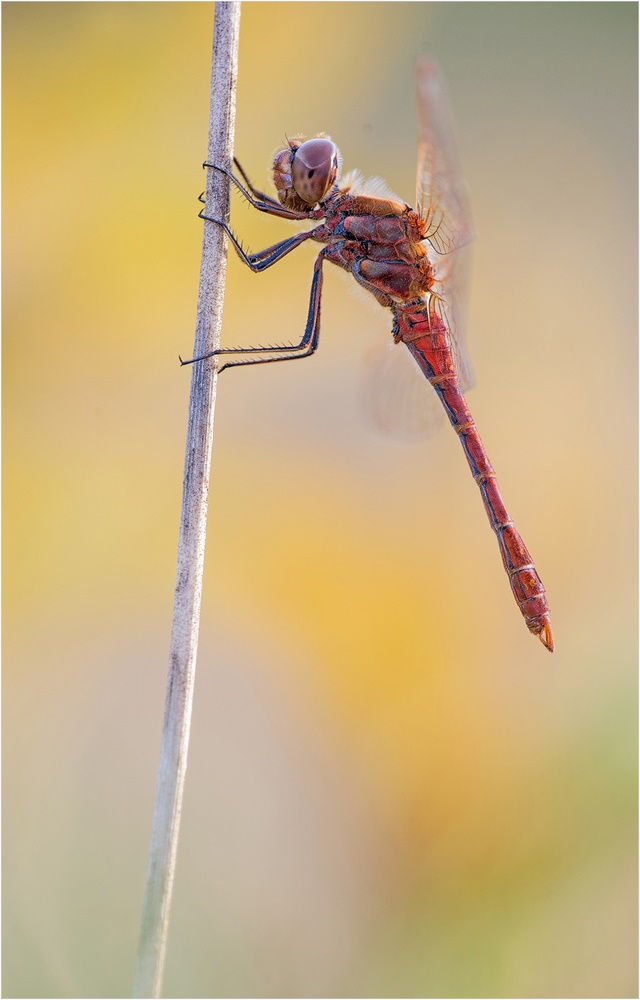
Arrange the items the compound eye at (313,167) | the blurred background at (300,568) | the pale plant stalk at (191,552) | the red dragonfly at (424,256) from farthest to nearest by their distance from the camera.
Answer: the blurred background at (300,568) < the red dragonfly at (424,256) < the compound eye at (313,167) < the pale plant stalk at (191,552)

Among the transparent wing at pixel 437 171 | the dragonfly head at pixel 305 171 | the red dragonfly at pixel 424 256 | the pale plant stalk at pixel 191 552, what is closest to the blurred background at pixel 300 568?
the red dragonfly at pixel 424 256

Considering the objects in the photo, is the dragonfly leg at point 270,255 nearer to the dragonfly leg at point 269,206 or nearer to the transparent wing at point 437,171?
the dragonfly leg at point 269,206

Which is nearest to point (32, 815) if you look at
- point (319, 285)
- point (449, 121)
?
point (319, 285)

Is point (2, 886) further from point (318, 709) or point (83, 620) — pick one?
point (318, 709)

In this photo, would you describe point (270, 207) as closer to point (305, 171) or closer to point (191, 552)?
point (305, 171)

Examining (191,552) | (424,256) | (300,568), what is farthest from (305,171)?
(300,568)

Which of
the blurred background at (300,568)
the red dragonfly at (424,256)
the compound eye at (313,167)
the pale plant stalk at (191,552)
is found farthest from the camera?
the blurred background at (300,568)

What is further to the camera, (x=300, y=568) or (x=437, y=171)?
(x=300, y=568)
